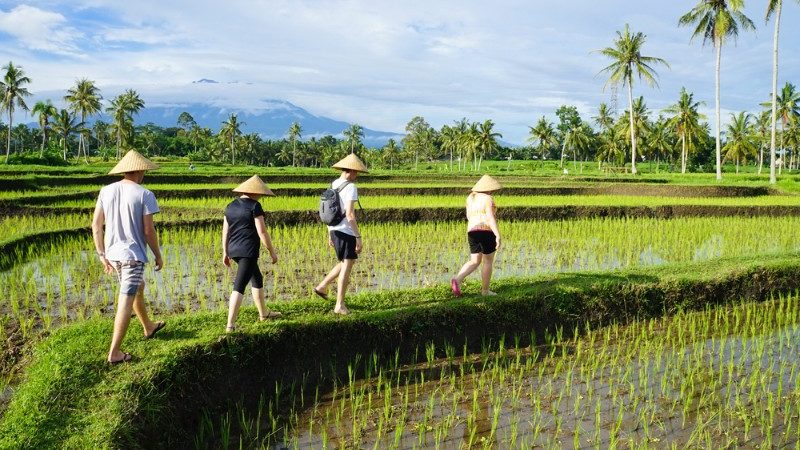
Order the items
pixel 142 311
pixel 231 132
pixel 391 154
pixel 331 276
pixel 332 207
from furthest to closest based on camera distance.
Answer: pixel 391 154 → pixel 231 132 → pixel 331 276 → pixel 332 207 → pixel 142 311

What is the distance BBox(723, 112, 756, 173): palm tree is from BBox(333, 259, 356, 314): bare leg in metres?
54.7

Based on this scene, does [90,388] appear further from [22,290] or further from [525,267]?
[525,267]

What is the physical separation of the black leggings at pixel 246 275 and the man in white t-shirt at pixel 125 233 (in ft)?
2.68

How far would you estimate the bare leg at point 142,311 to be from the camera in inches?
168

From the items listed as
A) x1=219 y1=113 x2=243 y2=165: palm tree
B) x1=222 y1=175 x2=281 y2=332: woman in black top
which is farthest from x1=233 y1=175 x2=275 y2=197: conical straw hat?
x1=219 y1=113 x2=243 y2=165: palm tree

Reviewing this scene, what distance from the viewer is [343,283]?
533cm

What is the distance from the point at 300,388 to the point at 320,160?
A: 7546 centimetres

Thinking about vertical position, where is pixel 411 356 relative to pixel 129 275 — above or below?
below

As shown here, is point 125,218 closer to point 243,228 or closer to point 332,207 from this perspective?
point 243,228

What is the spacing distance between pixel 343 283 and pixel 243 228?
1041mm

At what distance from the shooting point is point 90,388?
376 cm

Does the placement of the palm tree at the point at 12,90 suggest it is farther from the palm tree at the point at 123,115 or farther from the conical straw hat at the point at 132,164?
the conical straw hat at the point at 132,164

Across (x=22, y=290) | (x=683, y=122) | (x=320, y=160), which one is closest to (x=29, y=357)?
(x=22, y=290)

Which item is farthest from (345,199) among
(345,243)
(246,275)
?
(246,275)
